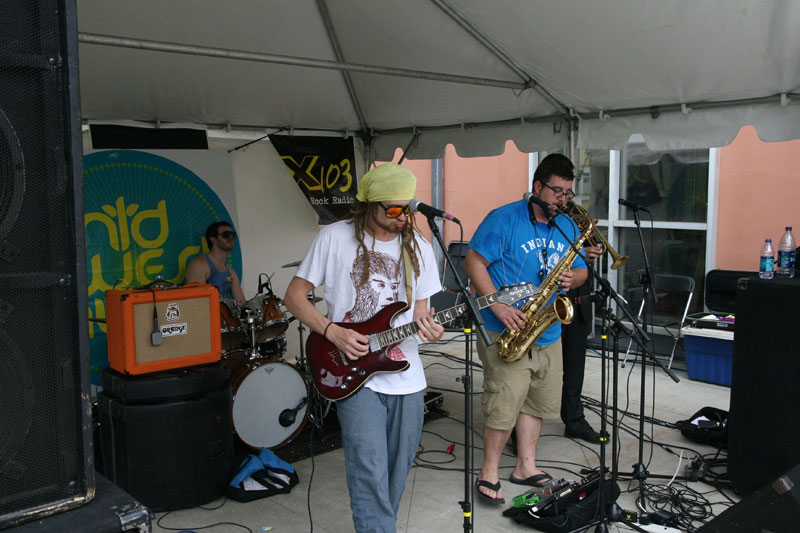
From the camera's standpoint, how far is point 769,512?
243 cm

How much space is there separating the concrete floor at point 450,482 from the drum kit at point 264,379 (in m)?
0.32

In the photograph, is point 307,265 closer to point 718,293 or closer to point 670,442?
point 670,442

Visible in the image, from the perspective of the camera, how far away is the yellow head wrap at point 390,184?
2.51 metres

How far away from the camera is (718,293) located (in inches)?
266

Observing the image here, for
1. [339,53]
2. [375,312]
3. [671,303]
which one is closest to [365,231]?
[375,312]

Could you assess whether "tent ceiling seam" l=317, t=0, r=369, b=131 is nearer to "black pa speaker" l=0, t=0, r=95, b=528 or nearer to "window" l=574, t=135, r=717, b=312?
"window" l=574, t=135, r=717, b=312

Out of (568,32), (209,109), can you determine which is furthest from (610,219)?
(209,109)

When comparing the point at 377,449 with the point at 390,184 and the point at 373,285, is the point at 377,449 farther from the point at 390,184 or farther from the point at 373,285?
the point at 390,184

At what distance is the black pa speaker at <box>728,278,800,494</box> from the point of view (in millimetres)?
3441

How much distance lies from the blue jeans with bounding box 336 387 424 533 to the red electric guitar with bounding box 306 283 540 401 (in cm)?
6

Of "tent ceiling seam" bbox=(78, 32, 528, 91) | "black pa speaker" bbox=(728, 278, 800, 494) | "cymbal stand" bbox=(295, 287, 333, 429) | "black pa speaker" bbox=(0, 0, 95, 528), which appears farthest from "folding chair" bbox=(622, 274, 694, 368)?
"black pa speaker" bbox=(0, 0, 95, 528)

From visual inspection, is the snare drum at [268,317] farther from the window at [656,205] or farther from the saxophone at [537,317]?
the window at [656,205]

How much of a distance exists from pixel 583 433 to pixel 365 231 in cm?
287

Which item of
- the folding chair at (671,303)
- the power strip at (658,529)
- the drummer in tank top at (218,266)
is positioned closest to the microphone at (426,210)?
the power strip at (658,529)
